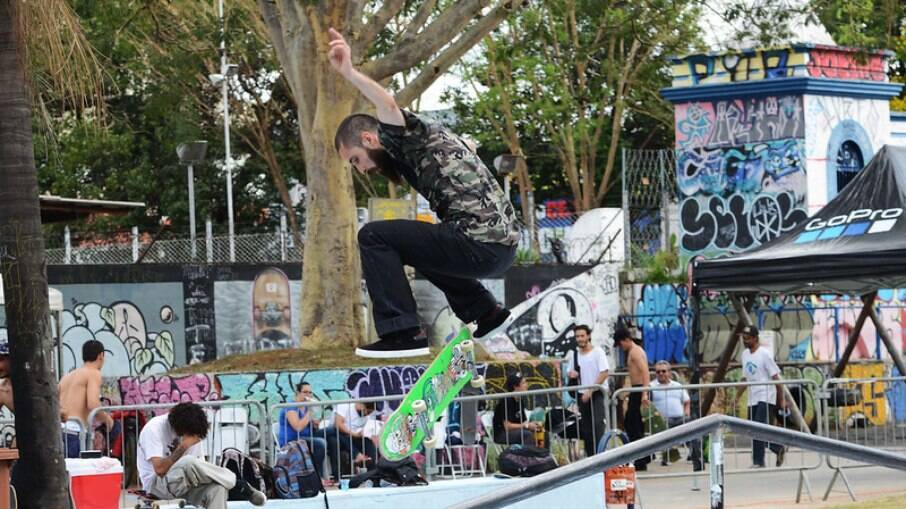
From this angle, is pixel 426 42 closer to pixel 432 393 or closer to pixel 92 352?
pixel 92 352

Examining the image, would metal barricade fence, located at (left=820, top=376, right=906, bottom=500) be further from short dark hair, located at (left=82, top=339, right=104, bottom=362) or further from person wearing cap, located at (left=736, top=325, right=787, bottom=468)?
short dark hair, located at (left=82, top=339, right=104, bottom=362)

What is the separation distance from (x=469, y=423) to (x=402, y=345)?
8832mm

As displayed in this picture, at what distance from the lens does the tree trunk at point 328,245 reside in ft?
63.6

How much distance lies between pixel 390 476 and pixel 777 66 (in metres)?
14.1

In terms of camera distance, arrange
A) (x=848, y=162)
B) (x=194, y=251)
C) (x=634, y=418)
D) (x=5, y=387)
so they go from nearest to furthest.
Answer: (x=5, y=387), (x=634, y=418), (x=848, y=162), (x=194, y=251)

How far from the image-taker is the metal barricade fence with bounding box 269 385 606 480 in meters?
14.9

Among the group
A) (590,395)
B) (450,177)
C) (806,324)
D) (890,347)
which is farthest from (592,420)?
(806,324)

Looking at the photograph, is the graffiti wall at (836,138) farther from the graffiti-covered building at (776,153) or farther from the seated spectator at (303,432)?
the seated spectator at (303,432)

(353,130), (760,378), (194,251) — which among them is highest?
(194,251)

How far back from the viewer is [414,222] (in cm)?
698

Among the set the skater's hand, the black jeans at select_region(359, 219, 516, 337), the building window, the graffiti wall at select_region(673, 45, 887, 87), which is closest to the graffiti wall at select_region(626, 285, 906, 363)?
the building window

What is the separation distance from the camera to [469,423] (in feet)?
52.1

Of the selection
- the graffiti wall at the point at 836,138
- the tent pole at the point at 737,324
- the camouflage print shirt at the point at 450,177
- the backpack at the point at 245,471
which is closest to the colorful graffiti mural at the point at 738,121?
the graffiti wall at the point at 836,138

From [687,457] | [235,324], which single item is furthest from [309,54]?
[235,324]
